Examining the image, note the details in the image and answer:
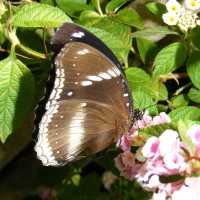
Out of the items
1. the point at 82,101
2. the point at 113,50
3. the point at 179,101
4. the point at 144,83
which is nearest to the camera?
the point at 82,101

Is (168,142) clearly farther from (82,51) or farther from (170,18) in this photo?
(170,18)

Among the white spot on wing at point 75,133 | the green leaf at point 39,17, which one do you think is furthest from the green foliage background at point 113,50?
the white spot on wing at point 75,133

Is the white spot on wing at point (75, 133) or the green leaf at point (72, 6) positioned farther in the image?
the green leaf at point (72, 6)

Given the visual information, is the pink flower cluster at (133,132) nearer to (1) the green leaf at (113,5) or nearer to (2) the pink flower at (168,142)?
(2) the pink flower at (168,142)

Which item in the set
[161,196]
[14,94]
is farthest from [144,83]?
[161,196]

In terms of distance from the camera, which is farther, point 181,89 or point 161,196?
point 181,89

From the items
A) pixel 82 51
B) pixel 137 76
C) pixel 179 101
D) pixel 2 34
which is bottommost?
pixel 179 101
